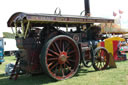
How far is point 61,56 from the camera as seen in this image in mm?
5527

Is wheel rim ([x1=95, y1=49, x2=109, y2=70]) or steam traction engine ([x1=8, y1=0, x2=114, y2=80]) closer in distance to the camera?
steam traction engine ([x1=8, y1=0, x2=114, y2=80])

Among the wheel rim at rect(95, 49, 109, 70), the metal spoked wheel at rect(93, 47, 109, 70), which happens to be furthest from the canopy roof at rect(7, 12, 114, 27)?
the wheel rim at rect(95, 49, 109, 70)

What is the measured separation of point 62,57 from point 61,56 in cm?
5

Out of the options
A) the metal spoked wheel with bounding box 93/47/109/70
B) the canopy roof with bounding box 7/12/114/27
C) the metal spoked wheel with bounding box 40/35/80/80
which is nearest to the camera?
the canopy roof with bounding box 7/12/114/27

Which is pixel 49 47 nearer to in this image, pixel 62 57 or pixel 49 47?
pixel 49 47

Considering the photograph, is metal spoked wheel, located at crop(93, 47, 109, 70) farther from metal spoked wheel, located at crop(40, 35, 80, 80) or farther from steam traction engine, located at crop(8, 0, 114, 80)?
metal spoked wheel, located at crop(40, 35, 80, 80)

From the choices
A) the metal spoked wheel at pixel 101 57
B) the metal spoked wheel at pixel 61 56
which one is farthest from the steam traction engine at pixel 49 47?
the metal spoked wheel at pixel 101 57

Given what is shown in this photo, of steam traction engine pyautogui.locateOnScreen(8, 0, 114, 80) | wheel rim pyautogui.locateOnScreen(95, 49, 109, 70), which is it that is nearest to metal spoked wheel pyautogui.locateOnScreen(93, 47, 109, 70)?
wheel rim pyautogui.locateOnScreen(95, 49, 109, 70)

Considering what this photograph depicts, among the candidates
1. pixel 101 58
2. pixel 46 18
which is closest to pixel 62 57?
pixel 46 18

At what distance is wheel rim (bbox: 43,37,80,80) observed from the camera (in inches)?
215

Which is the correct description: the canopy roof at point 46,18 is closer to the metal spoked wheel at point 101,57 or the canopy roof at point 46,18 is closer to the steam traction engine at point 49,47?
the steam traction engine at point 49,47

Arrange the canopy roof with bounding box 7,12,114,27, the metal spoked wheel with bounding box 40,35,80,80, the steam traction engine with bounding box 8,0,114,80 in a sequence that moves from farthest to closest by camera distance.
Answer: the metal spoked wheel with bounding box 40,35,80,80 → the steam traction engine with bounding box 8,0,114,80 → the canopy roof with bounding box 7,12,114,27

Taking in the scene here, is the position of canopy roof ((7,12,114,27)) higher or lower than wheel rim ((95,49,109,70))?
higher

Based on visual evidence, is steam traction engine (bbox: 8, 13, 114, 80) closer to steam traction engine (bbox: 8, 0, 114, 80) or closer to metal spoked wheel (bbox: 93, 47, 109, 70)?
steam traction engine (bbox: 8, 0, 114, 80)
